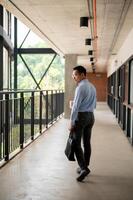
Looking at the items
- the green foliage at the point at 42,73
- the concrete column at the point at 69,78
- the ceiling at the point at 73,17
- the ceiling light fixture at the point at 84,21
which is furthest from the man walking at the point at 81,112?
the green foliage at the point at 42,73

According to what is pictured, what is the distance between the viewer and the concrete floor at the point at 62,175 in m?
3.96

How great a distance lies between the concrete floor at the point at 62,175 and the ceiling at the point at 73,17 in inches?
97.7

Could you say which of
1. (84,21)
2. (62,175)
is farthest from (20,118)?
(84,21)

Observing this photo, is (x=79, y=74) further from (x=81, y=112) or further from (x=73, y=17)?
(x=73, y=17)

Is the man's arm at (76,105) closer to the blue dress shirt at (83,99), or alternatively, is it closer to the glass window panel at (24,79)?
the blue dress shirt at (83,99)

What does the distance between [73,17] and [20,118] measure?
85.6 inches

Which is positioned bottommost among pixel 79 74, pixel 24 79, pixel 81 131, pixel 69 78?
pixel 81 131

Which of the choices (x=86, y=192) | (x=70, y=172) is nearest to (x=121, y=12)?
(x=70, y=172)

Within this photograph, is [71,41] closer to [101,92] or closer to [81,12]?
[81,12]

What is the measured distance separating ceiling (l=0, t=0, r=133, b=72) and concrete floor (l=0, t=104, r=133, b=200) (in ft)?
8.14

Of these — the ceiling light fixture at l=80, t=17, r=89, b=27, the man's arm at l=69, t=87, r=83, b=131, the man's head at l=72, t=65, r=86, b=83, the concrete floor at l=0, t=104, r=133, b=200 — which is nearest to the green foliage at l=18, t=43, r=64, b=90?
the ceiling light fixture at l=80, t=17, r=89, b=27

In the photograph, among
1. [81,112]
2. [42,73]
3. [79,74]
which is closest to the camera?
[81,112]

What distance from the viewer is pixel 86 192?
4047 millimetres

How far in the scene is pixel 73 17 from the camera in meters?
→ 6.89
